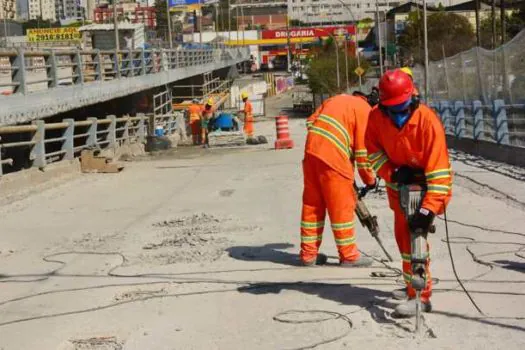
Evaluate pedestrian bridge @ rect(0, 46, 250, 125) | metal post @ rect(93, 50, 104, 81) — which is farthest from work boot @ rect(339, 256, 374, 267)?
metal post @ rect(93, 50, 104, 81)

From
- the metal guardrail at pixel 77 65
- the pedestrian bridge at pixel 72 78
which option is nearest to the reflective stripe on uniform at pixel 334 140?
the pedestrian bridge at pixel 72 78

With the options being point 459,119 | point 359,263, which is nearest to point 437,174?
point 359,263

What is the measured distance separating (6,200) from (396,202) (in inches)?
385

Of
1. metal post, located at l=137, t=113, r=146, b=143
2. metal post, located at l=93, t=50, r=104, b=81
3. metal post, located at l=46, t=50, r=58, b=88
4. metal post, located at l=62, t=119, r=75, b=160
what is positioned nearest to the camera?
metal post, located at l=62, t=119, r=75, b=160

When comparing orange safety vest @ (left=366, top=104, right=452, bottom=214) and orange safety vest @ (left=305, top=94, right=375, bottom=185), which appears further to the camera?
orange safety vest @ (left=305, top=94, right=375, bottom=185)

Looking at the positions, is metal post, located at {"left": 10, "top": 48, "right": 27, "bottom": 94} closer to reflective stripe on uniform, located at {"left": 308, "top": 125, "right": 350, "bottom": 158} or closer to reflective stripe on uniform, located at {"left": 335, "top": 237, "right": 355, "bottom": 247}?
reflective stripe on uniform, located at {"left": 308, "top": 125, "right": 350, "bottom": 158}

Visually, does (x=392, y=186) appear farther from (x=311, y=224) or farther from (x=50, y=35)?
(x=50, y=35)

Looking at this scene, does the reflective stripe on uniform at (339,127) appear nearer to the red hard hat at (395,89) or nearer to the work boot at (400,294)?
the work boot at (400,294)

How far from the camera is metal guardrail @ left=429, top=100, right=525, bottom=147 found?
17.2m

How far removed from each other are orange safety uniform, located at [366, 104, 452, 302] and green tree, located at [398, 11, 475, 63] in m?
57.2

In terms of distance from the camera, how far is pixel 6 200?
14.1 m

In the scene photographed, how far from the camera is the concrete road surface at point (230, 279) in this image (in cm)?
568

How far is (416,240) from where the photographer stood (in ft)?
18.3

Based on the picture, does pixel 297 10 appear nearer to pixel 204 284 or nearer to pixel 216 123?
pixel 216 123
